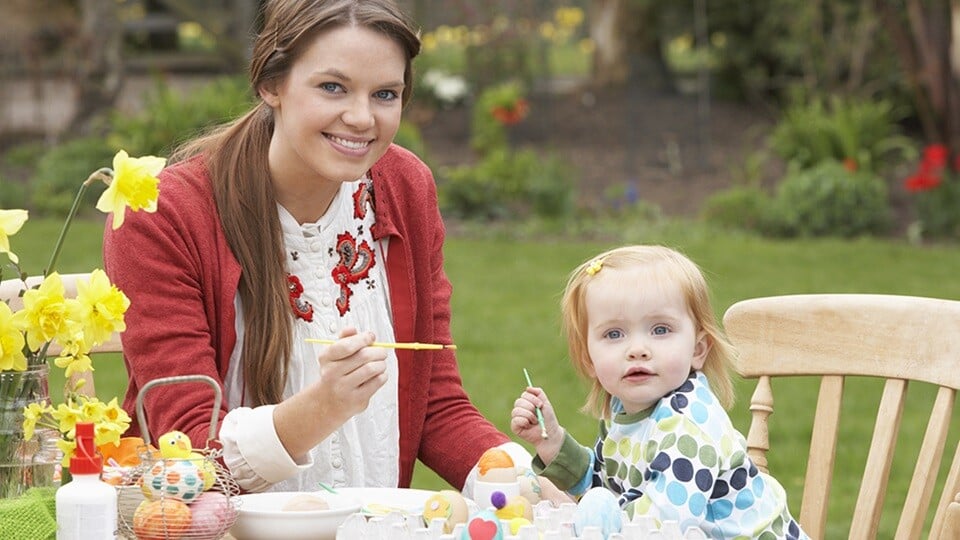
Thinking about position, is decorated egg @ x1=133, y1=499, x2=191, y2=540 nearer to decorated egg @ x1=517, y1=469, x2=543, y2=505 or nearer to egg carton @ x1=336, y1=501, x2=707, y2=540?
egg carton @ x1=336, y1=501, x2=707, y2=540

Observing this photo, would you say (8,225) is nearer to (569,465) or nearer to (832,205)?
(569,465)

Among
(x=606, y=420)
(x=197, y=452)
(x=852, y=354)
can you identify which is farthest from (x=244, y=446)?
(x=852, y=354)

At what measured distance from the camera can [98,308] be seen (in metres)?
1.88

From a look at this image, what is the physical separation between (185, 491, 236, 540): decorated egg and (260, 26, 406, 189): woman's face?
742mm

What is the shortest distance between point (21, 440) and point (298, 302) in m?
0.79

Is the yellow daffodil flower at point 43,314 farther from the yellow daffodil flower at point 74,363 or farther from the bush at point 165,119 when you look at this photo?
the bush at point 165,119

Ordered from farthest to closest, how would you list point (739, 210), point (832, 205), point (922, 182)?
1. point (739, 210)
2. point (832, 205)
3. point (922, 182)

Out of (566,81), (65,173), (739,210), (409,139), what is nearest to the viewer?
(409,139)

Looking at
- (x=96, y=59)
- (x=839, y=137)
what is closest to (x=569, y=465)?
(x=839, y=137)

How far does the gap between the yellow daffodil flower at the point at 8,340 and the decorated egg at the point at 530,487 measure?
2.37 feet

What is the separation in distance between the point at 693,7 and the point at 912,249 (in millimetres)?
4170

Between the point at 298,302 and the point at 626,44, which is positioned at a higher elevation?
the point at 626,44

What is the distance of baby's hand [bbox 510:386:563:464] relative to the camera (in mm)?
2324

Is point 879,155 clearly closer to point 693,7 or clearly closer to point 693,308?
point 693,7
